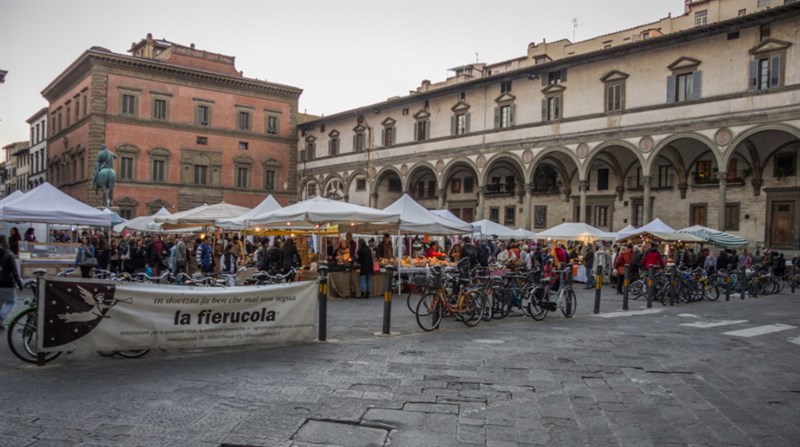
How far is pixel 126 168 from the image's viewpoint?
4088 centimetres

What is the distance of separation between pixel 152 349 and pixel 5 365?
1449 mm

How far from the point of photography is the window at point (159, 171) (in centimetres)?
4212

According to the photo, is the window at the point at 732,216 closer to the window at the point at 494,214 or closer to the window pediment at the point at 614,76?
the window pediment at the point at 614,76

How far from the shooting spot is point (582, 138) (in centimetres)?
2933

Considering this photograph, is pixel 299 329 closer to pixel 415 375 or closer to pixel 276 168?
pixel 415 375

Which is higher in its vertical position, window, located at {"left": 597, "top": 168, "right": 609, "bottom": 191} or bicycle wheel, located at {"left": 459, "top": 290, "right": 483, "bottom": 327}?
window, located at {"left": 597, "top": 168, "right": 609, "bottom": 191}

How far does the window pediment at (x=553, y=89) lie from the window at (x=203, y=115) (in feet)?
81.5

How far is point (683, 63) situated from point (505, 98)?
9423 mm

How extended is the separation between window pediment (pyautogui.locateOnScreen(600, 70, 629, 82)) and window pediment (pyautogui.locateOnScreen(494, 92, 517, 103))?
5164mm

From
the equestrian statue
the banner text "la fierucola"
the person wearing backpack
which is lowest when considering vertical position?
the banner text "la fierucola"

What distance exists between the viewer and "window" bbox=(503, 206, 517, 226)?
35062 mm

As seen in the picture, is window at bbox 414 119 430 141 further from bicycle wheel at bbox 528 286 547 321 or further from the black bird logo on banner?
the black bird logo on banner

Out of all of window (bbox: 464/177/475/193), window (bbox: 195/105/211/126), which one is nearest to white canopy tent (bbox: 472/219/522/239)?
window (bbox: 464/177/475/193)

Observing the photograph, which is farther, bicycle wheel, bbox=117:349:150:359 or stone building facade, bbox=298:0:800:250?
stone building facade, bbox=298:0:800:250
